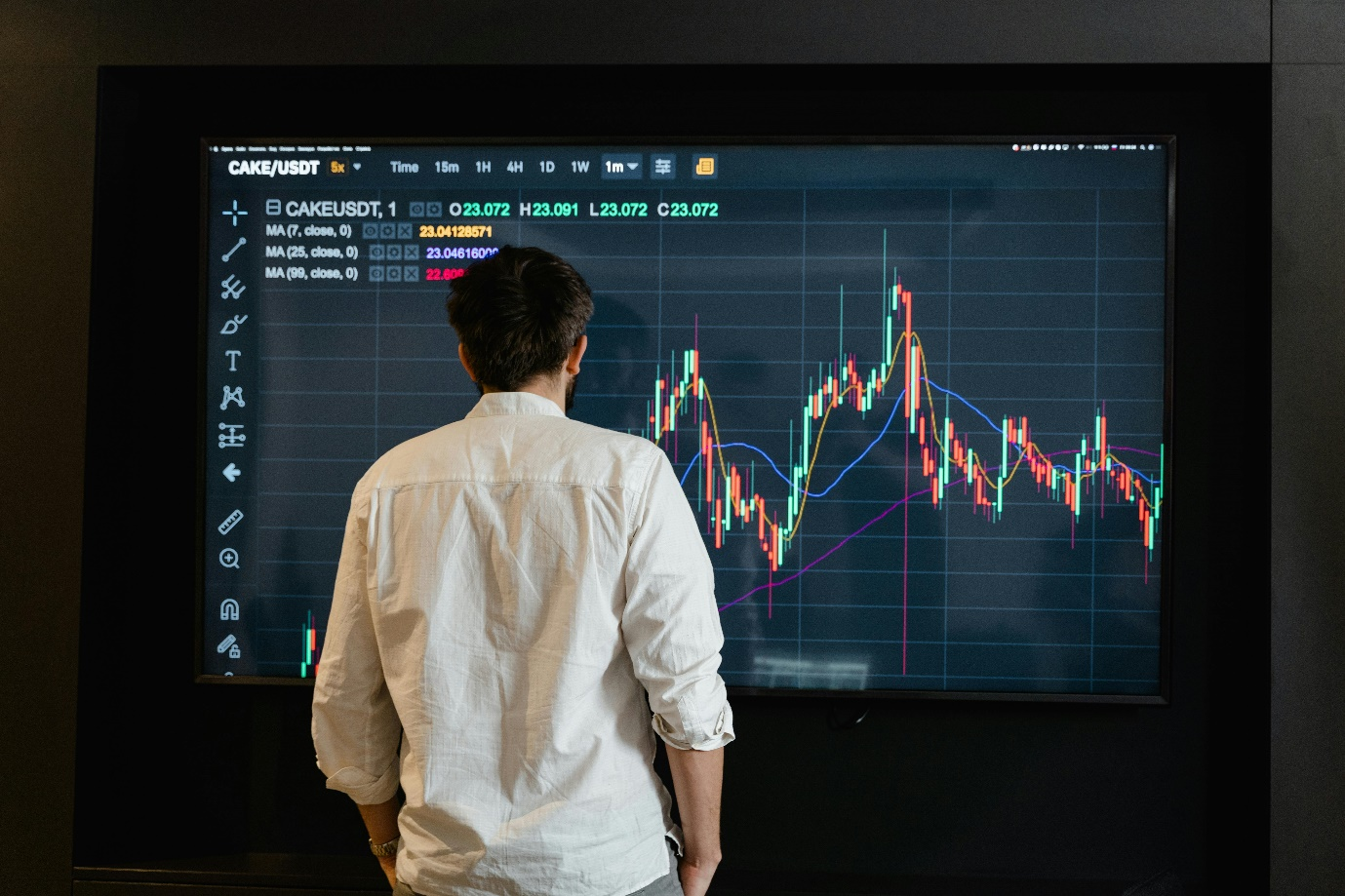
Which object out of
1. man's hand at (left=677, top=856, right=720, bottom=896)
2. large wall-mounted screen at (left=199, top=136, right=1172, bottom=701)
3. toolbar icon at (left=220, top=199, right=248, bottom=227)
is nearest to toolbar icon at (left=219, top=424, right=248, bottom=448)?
large wall-mounted screen at (left=199, top=136, right=1172, bottom=701)

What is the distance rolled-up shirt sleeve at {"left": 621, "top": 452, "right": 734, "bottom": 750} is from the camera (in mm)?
1060

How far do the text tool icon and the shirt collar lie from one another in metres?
0.98

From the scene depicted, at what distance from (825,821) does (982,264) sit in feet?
4.06

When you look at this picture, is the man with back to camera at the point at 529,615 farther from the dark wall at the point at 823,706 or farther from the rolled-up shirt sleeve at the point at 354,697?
the dark wall at the point at 823,706

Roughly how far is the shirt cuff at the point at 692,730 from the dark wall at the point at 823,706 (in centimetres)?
81

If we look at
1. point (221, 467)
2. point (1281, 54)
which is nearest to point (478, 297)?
point (221, 467)

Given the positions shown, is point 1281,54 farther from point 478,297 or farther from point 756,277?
point 478,297

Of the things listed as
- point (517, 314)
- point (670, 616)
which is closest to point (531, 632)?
point (670, 616)

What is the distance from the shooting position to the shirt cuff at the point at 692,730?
1.08 m

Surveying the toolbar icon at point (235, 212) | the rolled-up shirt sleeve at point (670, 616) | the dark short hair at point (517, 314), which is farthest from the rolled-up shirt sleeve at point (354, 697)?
the toolbar icon at point (235, 212)

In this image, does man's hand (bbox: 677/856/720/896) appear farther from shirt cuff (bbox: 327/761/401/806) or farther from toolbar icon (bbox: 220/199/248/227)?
toolbar icon (bbox: 220/199/248/227)

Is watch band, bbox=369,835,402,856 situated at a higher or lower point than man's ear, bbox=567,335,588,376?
Answer: lower

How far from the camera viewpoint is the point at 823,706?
1871 mm

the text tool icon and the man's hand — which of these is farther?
the text tool icon
